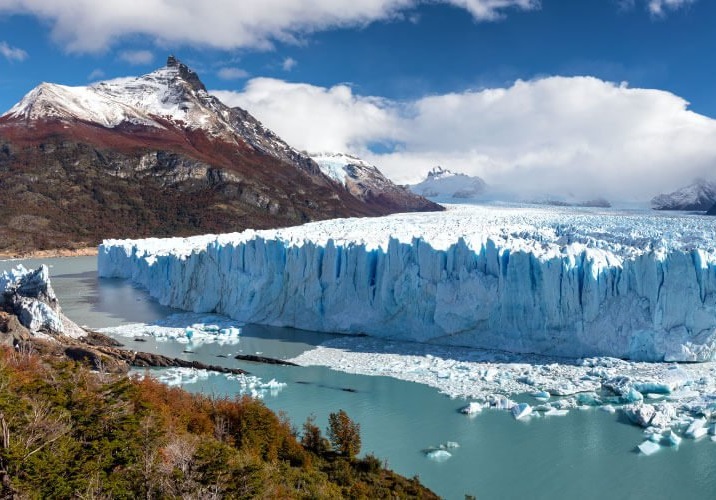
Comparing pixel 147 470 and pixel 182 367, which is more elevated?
pixel 147 470

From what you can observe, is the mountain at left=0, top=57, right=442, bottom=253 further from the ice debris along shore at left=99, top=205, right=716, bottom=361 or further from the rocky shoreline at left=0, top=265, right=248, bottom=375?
the ice debris along shore at left=99, top=205, right=716, bottom=361

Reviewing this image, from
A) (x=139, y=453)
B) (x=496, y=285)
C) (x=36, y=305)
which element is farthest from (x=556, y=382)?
(x=36, y=305)

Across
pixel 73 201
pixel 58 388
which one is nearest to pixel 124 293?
pixel 58 388

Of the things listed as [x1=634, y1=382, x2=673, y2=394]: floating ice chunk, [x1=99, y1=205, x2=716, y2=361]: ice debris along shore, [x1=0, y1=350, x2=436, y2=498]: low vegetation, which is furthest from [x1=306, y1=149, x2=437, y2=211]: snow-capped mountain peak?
[x1=0, y1=350, x2=436, y2=498]: low vegetation

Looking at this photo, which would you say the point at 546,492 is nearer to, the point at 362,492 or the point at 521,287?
the point at 362,492

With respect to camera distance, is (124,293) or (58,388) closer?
(58,388)

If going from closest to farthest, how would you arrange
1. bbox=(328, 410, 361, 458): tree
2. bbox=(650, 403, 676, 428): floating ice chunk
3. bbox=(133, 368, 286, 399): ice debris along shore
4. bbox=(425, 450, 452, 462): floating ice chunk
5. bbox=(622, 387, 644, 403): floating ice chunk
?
bbox=(328, 410, 361, 458): tree < bbox=(425, 450, 452, 462): floating ice chunk < bbox=(650, 403, 676, 428): floating ice chunk < bbox=(622, 387, 644, 403): floating ice chunk < bbox=(133, 368, 286, 399): ice debris along shore
